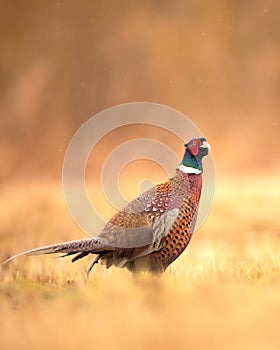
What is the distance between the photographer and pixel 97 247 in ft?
17.1

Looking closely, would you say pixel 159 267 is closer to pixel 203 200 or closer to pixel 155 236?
pixel 155 236

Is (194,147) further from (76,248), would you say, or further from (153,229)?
(76,248)

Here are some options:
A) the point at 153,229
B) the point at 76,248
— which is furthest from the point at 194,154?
the point at 76,248

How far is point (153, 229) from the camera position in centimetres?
525

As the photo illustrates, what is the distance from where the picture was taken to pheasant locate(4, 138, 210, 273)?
522 centimetres

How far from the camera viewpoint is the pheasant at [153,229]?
17.1 feet

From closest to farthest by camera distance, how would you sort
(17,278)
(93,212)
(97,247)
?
(97,247) < (17,278) < (93,212)

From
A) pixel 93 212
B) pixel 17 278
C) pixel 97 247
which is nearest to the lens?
pixel 97 247

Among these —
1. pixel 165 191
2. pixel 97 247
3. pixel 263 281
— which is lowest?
pixel 263 281

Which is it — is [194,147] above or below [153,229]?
above

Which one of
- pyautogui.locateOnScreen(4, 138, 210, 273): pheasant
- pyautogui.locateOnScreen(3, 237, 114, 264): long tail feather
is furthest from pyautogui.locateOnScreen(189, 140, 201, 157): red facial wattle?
pyautogui.locateOnScreen(3, 237, 114, 264): long tail feather

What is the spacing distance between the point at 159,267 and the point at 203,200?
92cm

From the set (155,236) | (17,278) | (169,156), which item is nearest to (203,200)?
(169,156)

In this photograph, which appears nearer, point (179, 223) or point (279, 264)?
point (179, 223)
